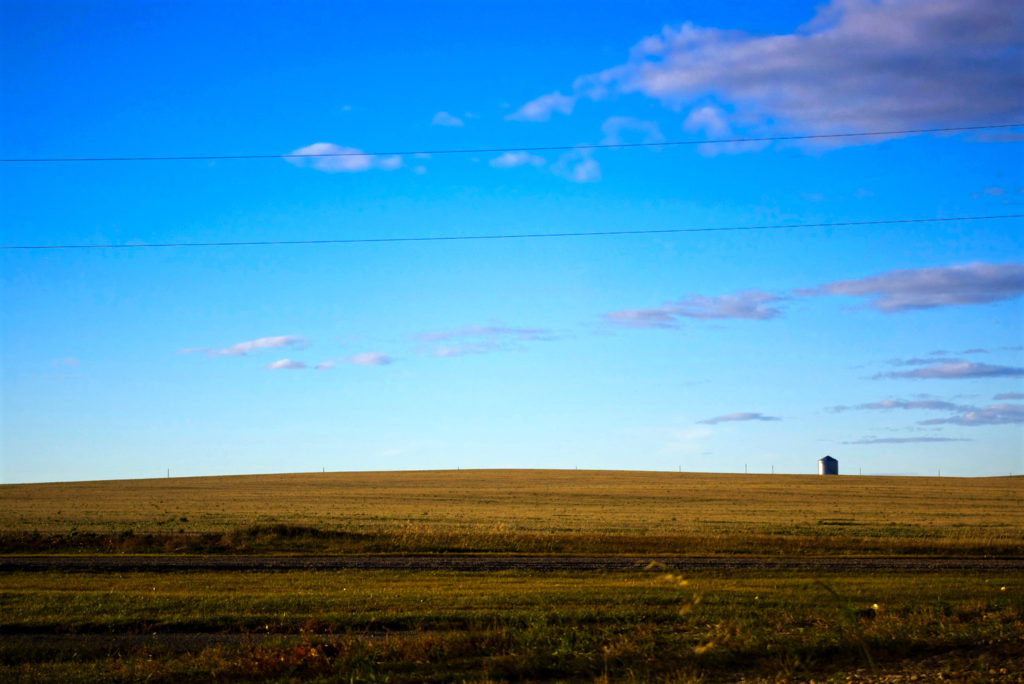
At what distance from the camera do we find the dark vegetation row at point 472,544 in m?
28.5

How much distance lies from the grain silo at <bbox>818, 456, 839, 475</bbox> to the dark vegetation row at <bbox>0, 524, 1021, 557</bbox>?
327 ft

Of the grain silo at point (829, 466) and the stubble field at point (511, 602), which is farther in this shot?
the grain silo at point (829, 466)

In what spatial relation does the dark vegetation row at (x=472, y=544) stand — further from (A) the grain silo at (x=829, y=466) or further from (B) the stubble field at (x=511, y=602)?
(A) the grain silo at (x=829, y=466)

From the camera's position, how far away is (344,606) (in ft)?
50.4

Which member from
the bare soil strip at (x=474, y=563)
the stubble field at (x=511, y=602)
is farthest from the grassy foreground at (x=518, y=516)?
the bare soil strip at (x=474, y=563)

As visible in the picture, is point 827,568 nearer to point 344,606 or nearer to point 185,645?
point 344,606

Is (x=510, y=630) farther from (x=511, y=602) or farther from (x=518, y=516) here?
(x=518, y=516)

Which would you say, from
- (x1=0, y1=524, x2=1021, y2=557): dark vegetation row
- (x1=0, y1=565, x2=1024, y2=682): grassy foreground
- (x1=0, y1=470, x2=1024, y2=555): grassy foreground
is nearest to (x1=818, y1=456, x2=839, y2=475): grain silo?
(x1=0, y1=470, x2=1024, y2=555): grassy foreground

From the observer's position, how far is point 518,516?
48.3 meters

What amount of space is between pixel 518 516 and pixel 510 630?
3703 centimetres

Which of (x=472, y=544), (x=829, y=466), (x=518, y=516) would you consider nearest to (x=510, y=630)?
(x=472, y=544)

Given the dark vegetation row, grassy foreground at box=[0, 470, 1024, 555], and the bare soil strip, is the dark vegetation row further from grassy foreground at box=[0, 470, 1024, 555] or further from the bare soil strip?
the bare soil strip

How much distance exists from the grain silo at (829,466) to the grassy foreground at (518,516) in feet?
67.8

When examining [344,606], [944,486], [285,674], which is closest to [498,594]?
[344,606]
